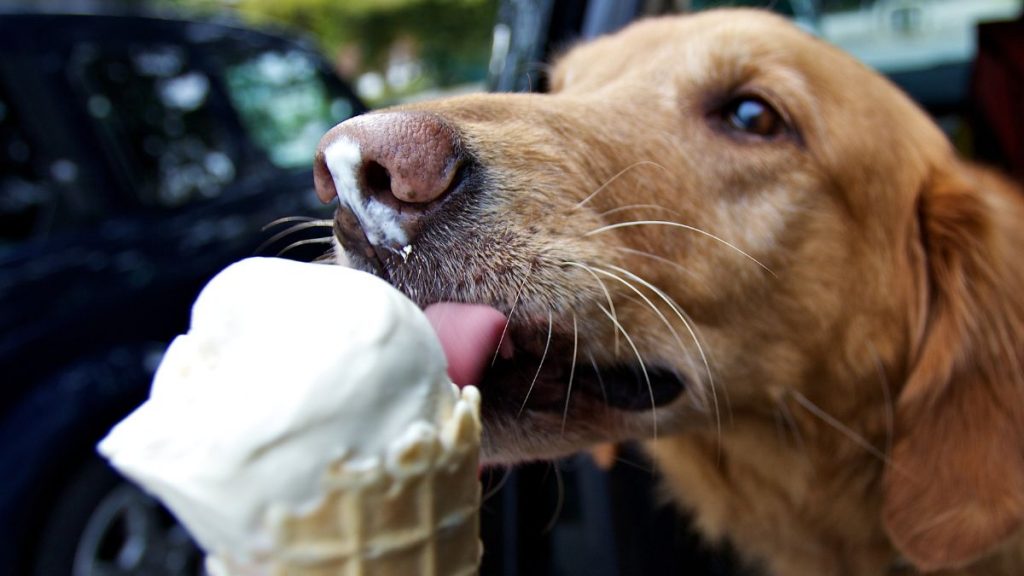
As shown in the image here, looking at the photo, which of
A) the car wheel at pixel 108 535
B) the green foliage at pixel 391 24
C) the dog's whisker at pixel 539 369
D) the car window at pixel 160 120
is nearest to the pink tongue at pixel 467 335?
the dog's whisker at pixel 539 369

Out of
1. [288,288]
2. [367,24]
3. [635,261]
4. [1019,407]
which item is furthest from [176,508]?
[367,24]

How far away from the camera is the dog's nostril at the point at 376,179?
1215mm

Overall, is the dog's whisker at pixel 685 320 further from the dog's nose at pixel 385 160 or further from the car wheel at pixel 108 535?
the car wheel at pixel 108 535

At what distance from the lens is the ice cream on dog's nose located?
0.84 meters

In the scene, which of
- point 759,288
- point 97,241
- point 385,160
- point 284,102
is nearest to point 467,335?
point 385,160

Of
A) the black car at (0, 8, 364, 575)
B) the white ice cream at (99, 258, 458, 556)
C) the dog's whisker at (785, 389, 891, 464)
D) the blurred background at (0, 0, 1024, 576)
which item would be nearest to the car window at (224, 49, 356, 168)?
the blurred background at (0, 0, 1024, 576)

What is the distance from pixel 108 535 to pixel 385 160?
9.65 ft

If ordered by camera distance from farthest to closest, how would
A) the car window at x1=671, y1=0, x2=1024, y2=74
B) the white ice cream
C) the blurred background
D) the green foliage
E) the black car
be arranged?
the green foliage → the car window at x1=671, y1=0, x2=1024, y2=74 → the black car → the blurred background → the white ice cream

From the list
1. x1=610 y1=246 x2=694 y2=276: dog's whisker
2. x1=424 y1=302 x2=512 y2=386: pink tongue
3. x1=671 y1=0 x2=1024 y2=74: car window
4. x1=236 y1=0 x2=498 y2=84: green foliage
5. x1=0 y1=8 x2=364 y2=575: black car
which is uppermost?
x1=424 y1=302 x2=512 y2=386: pink tongue

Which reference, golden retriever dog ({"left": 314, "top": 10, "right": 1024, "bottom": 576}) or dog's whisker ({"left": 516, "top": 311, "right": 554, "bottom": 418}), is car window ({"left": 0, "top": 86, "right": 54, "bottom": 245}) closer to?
golden retriever dog ({"left": 314, "top": 10, "right": 1024, "bottom": 576})

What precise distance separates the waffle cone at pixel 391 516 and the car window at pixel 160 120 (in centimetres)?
316

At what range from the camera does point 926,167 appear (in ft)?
7.08

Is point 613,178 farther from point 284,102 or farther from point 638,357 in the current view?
point 284,102

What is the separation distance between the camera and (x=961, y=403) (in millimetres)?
1941
